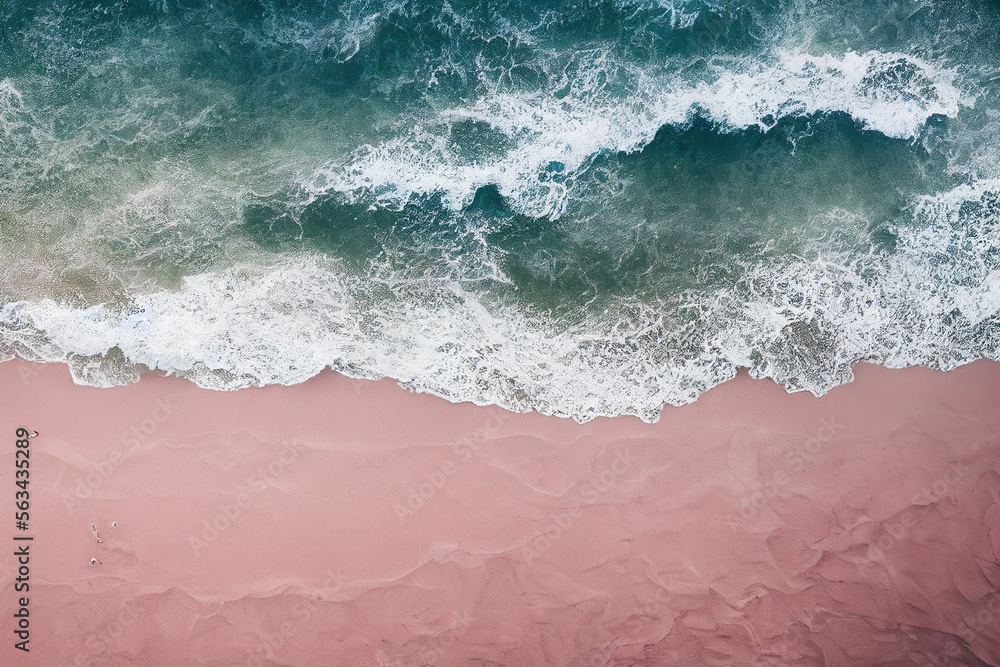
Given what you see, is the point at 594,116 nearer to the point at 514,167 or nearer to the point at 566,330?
the point at 514,167

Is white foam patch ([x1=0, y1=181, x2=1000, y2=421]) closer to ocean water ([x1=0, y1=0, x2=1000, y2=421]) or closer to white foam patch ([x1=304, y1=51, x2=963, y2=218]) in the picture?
ocean water ([x1=0, y1=0, x2=1000, y2=421])

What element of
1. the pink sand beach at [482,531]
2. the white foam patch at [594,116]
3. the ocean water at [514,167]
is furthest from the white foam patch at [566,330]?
the white foam patch at [594,116]

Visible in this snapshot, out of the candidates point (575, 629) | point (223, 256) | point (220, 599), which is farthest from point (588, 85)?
point (220, 599)

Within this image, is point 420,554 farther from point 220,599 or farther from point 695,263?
point 695,263

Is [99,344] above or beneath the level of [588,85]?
beneath

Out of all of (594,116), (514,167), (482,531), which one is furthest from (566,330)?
(594,116)

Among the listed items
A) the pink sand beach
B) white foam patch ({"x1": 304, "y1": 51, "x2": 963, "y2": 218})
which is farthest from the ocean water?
the pink sand beach
